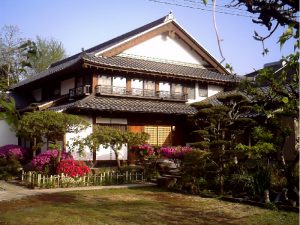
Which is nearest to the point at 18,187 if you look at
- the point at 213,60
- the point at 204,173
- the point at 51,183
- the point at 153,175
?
the point at 51,183

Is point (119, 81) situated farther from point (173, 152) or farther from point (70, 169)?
point (70, 169)

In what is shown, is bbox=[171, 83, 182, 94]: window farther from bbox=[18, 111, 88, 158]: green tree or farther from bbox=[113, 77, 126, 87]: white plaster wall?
bbox=[18, 111, 88, 158]: green tree


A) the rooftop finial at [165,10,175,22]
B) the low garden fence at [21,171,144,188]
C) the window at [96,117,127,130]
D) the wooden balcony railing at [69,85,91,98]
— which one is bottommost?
the low garden fence at [21,171,144,188]

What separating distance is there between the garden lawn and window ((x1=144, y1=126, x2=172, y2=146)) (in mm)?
9941

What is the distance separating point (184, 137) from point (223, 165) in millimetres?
10950

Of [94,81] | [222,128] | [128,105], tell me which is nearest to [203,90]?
[128,105]

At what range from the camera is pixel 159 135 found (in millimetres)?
23141

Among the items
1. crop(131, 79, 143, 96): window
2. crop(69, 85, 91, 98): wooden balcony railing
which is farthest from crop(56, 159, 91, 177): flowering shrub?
crop(131, 79, 143, 96): window

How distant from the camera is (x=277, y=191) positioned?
11.4m

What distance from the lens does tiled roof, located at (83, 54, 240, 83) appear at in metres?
21.1

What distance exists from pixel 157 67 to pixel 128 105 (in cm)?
433

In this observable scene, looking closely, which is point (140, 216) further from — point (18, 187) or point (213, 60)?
point (213, 60)

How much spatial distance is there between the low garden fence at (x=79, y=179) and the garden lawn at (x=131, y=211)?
2219 mm

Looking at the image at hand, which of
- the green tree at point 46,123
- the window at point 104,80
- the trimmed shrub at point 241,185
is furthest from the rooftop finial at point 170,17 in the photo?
the trimmed shrub at point 241,185
